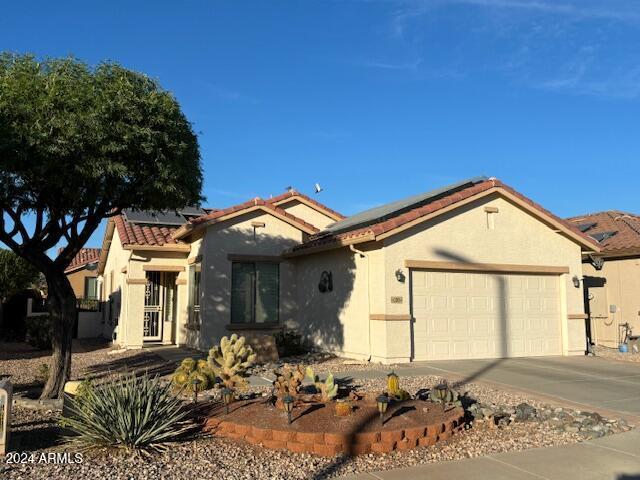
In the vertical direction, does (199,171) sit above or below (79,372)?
above

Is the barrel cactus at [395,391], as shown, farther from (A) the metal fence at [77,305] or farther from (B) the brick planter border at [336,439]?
(A) the metal fence at [77,305]

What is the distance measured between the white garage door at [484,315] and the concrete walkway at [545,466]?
7218 mm

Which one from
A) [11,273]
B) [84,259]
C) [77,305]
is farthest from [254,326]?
[84,259]

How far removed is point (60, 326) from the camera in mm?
9945

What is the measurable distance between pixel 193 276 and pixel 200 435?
1113 centimetres

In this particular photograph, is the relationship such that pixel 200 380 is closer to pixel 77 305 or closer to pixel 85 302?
pixel 77 305

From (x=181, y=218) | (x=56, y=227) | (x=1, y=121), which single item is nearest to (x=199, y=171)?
(x=56, y=227)

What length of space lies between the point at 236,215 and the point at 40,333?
7224mm

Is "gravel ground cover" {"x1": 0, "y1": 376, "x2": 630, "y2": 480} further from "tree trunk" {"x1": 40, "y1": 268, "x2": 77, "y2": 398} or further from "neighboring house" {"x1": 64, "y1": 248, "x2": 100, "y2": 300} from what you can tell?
"neighboring house" {"x1": 64, "y1": 248, "x2": 100, "y2": 300}

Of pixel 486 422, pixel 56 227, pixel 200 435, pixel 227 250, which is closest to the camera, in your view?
pixel 200 435

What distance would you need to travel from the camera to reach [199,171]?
1096 cm

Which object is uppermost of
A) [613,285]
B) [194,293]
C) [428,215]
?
[428,215]

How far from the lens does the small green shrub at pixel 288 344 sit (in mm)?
15359

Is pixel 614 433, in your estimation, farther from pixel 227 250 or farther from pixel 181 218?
pixel 181 218
